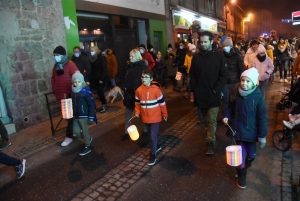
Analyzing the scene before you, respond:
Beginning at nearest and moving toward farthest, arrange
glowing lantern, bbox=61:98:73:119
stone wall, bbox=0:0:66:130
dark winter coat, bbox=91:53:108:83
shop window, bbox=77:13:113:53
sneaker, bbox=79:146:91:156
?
1. glowing lantern, bbox=61:98:73:119
2. sneaker, bbox=79:146:91:156
3. stone wall, bbox=0:0:66:130
4. dark winter coat, bbox=91:53:108:83
5. shop window, bbox=77:13:113:53

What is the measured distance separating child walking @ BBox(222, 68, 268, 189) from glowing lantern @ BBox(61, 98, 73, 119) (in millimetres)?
2773

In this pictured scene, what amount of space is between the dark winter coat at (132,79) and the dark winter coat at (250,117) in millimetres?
2220

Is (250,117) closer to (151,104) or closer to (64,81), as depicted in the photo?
(151,104)

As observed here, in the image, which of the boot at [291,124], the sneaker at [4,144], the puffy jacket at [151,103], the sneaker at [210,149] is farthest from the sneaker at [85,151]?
the boot at [291,124]

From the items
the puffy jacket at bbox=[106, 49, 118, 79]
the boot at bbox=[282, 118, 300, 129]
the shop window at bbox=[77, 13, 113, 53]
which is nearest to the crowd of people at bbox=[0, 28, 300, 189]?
the boot at bbox=[282, 118, 300, 129]

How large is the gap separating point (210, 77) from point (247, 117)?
Answer: 1189 millimetres

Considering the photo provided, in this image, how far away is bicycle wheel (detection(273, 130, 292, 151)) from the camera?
4489 millimetres

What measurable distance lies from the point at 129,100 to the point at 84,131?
1.09 meters

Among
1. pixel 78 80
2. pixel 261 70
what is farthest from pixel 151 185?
pixel 261 70

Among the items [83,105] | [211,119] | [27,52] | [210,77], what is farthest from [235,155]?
[27,52]

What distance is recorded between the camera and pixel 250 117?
330 centimetres

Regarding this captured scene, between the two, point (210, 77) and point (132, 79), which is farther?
point (132, 79)

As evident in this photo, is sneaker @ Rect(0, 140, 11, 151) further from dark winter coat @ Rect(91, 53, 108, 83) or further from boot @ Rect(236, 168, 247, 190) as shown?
boot @ Rect(236, 168, 247, 190)

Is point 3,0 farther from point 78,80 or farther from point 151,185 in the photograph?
point 151,185
